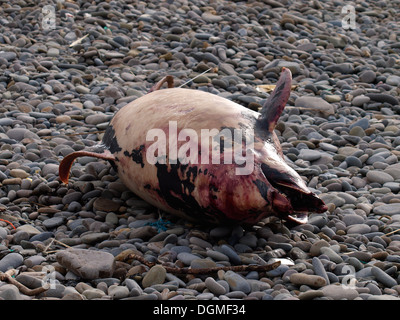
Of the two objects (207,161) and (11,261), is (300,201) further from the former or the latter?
(11,261)

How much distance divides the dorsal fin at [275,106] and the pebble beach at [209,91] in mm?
667

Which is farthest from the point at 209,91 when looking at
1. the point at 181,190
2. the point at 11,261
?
the point at 11,261

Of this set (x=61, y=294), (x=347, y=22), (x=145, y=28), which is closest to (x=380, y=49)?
(x=347, y=22)

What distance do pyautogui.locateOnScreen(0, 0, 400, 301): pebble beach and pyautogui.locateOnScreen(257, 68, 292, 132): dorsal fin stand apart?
67cm

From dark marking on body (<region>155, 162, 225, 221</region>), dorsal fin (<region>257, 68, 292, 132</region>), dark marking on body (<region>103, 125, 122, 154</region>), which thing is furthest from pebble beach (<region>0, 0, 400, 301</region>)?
dorsal fin (<region>257, 68, 292, 132</region>)

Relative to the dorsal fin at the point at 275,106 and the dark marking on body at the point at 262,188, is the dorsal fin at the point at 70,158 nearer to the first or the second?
the dorsal fin at the point at 275,106

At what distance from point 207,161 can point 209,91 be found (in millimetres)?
2780

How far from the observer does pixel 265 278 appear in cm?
325

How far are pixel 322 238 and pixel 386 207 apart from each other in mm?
672

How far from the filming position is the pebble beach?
3236 mm

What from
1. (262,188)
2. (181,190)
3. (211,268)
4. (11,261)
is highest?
(262,188)

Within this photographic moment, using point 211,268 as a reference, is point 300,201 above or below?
above

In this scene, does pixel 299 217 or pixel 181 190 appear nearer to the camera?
pixel 181 190

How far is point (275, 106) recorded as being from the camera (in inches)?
149
